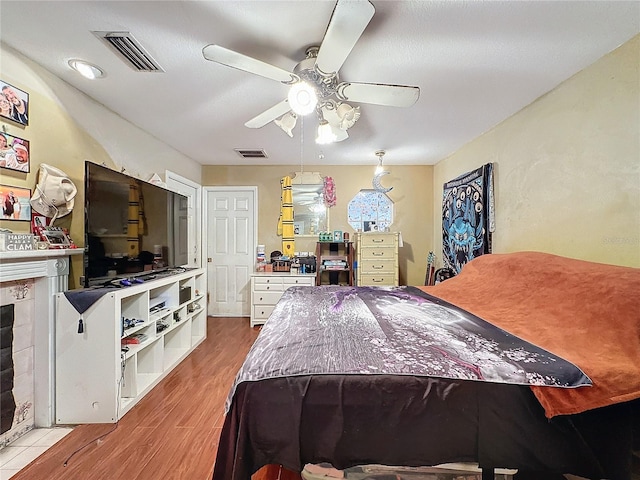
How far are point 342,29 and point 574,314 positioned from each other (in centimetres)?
180

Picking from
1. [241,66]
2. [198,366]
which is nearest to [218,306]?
[198,366]

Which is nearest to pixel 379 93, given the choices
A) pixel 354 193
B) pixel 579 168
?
pixel 579 168

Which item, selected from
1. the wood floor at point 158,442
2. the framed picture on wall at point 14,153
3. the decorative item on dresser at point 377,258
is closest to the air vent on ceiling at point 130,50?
the framed picture on wall at point 14,153

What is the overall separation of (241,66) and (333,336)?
1.48 metres

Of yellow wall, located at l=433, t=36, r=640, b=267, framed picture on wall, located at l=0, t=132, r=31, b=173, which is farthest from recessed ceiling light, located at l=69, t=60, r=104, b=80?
yellow wall, located at l=433, t=36, r=640, b=267

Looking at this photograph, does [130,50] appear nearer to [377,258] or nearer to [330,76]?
[330,76]

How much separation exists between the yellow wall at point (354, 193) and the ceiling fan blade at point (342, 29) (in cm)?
296

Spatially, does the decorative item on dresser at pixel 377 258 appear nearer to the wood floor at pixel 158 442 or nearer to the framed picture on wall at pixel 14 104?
the wood floor at pixel 158 442

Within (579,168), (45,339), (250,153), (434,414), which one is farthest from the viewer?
(250,153)

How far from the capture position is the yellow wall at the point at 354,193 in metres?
4.45

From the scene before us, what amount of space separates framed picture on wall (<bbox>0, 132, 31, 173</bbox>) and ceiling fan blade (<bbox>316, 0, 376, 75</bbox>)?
181cm

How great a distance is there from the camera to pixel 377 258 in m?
4.00

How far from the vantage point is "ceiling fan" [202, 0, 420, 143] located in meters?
1.22

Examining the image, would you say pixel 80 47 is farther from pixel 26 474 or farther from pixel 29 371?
pixel 26 474
